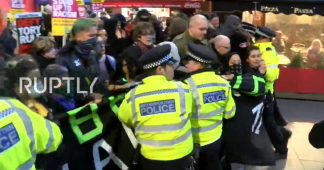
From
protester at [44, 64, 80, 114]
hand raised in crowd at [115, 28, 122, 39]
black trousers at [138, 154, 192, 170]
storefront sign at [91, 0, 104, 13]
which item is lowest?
black trousers at [138, 154, 192, 170]

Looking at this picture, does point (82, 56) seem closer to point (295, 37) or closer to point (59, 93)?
point (59, 93)

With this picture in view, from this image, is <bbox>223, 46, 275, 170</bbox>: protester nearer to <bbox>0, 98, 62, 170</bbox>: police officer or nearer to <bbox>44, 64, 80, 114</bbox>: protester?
<bbox>44, 64, 80, 114</bbox>: protester

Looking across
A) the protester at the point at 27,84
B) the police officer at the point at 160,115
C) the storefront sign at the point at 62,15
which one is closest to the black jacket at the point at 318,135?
the police officer at the point at 160,115

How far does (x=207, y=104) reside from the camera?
3439 mm

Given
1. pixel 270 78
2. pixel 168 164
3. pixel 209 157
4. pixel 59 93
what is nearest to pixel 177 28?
pixel 270 78

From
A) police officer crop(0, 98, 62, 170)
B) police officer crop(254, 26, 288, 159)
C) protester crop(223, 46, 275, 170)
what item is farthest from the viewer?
police officer crop(254, 26, 288, 159)

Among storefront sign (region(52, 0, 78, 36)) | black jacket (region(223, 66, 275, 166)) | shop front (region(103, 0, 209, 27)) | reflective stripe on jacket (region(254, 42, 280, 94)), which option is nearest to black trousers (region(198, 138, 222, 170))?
black jacket (region(223, 66, 275, 166))

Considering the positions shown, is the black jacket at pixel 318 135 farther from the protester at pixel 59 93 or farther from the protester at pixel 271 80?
the protester at pixel 271 80

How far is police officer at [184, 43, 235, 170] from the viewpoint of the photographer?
135 inches

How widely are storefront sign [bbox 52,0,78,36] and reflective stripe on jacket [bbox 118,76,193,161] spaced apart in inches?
109

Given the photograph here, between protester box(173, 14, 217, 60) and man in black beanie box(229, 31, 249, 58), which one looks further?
protester box(173, 14, 217, 60)

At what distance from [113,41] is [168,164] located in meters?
3.44

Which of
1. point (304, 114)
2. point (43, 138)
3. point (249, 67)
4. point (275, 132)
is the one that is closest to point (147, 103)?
point (43, 138)

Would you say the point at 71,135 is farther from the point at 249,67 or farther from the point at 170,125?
the point at 249,67
